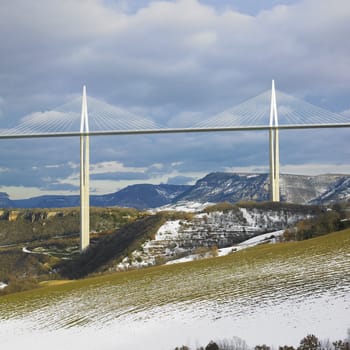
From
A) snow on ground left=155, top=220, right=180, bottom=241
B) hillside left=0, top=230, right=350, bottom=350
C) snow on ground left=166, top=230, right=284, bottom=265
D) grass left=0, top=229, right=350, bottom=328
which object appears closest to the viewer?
hillside left=0, top=230, right=350, bottom=350

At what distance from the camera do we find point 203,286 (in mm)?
17344

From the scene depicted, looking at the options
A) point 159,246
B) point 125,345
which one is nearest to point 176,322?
point 125,345

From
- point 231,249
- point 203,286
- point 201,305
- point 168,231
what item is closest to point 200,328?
point 201,305

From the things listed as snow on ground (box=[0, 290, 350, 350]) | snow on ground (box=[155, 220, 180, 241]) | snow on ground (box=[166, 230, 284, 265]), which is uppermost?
snow on ground (box=[155, 220, 180, 241])

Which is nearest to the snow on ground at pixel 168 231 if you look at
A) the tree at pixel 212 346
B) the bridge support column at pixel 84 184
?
the bridge support column at pixel 84 184

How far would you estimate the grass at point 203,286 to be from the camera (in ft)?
49.3

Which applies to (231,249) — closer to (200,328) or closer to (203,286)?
(203,286)

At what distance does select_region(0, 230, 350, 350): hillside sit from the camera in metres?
11.9

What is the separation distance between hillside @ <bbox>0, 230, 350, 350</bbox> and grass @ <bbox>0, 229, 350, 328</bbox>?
0.11 ft

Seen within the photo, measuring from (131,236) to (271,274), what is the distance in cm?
3646

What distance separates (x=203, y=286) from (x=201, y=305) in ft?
8.50

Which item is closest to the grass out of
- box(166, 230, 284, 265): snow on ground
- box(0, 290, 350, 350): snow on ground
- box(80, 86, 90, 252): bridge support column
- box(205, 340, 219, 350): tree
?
box(0, 290, 350, 350): snow on ground

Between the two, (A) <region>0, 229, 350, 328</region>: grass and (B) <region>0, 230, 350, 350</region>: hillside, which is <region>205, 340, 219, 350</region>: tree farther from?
(A) <region>0, 229, 350, 328</region>: grass

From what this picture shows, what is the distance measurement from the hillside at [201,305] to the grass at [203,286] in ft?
0.11
